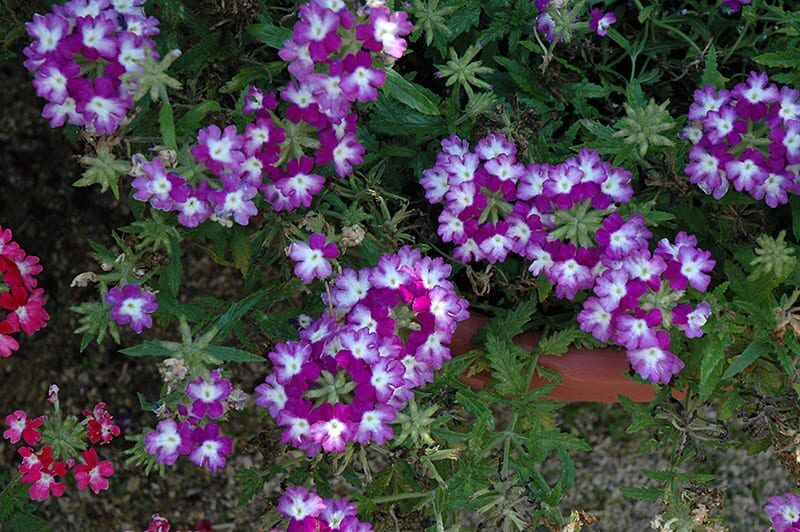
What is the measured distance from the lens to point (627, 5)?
1946 mm

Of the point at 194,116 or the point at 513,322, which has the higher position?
the point at 194,116

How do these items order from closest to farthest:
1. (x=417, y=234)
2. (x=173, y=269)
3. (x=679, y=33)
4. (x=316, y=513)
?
(x=316, y=513) < (x=173, y=269) < (x=679, y=33) < (x=417, y=234)

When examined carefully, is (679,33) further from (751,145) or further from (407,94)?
(407,94)

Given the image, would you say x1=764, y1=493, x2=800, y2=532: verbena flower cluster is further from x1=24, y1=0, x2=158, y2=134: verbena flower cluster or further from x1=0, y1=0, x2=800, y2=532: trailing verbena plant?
x1=24, y1=0, x2=158, y2=134: verbena flower cluster

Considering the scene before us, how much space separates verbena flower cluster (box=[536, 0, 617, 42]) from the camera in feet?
5.17

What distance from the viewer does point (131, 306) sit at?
1390 mm

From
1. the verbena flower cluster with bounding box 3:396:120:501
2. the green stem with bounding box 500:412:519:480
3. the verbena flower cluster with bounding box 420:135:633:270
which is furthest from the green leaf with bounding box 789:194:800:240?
the verbena flower cluster with bounding box 3:396:120:501

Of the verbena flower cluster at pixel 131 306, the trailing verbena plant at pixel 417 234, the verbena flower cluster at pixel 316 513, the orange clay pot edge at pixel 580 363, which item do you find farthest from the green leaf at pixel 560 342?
the verbena flower cluster at pixel 131 306

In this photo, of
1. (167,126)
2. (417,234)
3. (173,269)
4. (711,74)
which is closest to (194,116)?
(167,126)

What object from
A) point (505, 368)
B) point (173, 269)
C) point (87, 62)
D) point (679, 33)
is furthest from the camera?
point (679, 33)

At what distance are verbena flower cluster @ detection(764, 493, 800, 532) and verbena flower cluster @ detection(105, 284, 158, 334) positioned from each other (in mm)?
1040

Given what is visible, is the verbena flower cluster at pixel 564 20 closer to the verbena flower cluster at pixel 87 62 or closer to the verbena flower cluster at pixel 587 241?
the verbena flower cluster at pixel 587 241

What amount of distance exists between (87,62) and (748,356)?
1.12m

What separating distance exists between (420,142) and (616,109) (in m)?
0.45
